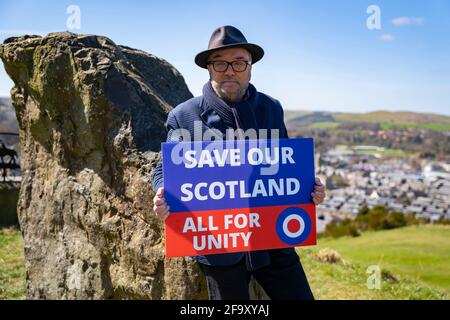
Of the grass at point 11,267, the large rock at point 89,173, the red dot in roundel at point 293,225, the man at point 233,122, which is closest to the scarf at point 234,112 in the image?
the man at point 233,122

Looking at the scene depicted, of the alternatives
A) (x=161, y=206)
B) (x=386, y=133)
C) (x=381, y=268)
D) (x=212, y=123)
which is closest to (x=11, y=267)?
(x=161, y=206)

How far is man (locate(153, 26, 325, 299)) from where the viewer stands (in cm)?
323

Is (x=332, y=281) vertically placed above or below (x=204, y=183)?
below

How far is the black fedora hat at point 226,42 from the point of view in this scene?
3225 mm

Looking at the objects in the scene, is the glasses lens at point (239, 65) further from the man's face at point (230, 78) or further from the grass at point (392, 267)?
the grass at point (392, 267)

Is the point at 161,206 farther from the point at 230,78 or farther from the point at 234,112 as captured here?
the point at 230,78

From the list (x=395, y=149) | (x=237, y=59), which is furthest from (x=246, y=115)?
(x=395, y=149)

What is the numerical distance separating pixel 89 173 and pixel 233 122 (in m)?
2.25

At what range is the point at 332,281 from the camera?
7.21 meters

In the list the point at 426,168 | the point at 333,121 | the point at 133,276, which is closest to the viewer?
the point at 133,276

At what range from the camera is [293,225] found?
3.42 m

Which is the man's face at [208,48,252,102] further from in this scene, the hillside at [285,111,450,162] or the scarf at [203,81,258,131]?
the hillside at [285,111,450,162]
